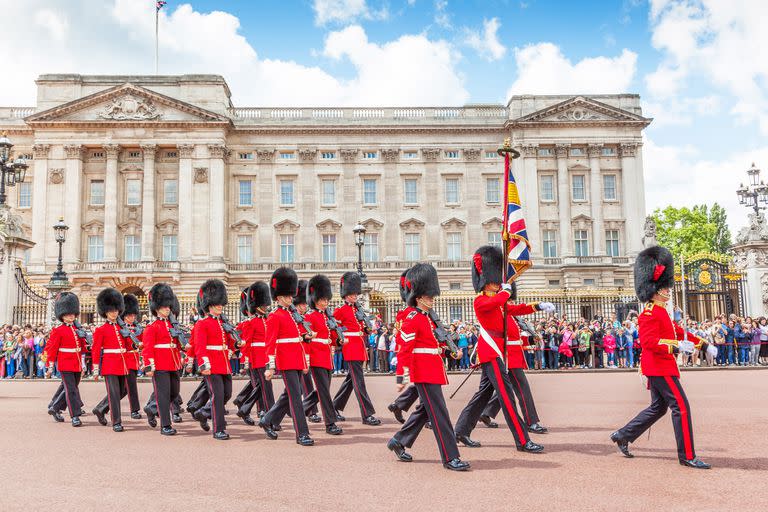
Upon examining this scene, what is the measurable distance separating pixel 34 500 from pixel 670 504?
500 centimetres

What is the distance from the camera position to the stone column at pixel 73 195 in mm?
41344

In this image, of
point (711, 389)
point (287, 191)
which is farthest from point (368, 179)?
point (711, 389)

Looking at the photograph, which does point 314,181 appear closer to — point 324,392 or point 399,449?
point 324,392

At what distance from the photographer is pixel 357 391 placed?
970 cm

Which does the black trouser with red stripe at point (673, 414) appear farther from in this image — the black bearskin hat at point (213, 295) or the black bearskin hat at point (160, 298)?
the black bearskin hat at point (160, 298)

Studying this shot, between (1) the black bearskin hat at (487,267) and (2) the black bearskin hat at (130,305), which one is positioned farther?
(2) the black bearskin hat at (130,305)

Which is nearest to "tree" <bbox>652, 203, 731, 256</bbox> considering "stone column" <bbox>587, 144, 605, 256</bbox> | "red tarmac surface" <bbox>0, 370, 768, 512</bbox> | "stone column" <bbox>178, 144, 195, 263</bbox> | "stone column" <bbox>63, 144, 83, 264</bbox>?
"stone column" <bbox>587, 144, 605, 256</bbox>

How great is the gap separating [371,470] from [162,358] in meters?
4.23

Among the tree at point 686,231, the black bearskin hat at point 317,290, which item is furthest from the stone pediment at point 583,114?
the black bearskin hat at point 317,290

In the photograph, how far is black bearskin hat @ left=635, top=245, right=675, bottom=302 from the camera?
7180 mm

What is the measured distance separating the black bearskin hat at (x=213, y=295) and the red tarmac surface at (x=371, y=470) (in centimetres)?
172

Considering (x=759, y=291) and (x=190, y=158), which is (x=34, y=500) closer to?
(x=759, y=291)

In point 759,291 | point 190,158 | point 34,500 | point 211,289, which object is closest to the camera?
point 34,500

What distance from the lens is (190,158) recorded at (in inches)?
1651
